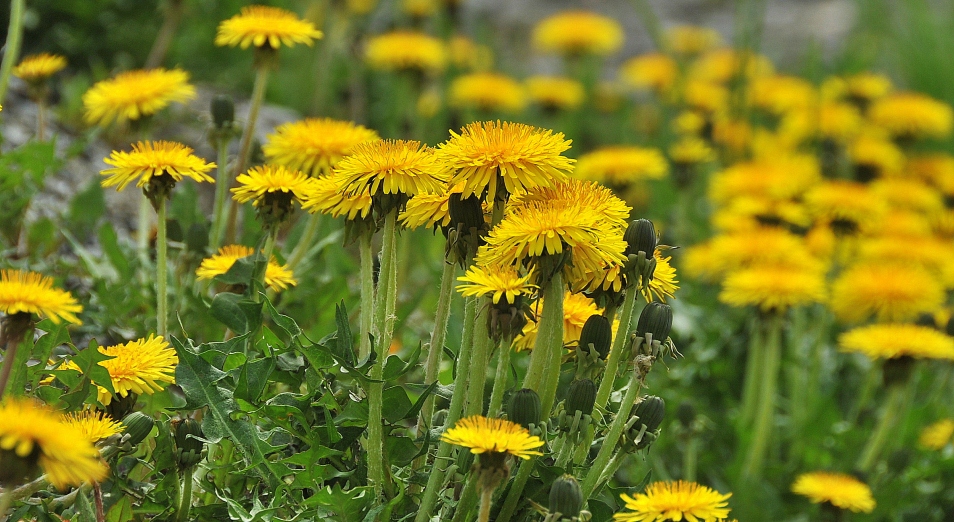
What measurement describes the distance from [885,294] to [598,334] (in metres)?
1.53

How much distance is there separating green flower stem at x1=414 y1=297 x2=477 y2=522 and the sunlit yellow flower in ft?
4.21

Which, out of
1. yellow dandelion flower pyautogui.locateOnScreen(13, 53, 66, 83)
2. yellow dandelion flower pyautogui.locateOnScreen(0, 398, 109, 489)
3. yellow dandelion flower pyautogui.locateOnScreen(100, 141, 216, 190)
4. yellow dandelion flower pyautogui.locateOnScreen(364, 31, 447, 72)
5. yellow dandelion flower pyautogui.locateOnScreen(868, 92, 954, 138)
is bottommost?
yellow dandelion flower pyautogui.locateOnScreen(0, 398, 109, 489)

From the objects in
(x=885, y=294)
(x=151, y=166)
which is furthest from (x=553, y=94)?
(x=151, y=166)

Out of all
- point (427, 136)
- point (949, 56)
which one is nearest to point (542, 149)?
point (427, 136)

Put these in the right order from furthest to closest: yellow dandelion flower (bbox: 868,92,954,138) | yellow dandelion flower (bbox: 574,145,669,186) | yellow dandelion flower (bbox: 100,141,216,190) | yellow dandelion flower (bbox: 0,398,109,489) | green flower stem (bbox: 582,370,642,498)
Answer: yellow dandelion flower (bbox: 868,92,954,138) → yellow dandelion flower (bbox: 574,145,669,186) → yellow dandelion flower (bbox: 100,141,216,190) → green flower stem (bbox: 582,370,642,498) → yellow dandelion flower (bbox: 0,398,109,489)

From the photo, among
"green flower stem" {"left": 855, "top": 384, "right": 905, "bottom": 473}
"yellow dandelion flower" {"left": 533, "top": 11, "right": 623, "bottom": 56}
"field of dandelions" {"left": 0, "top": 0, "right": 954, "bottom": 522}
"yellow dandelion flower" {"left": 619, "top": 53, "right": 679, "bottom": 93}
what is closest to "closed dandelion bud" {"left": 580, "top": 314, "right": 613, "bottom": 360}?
"field of dandelions" {"left": 0, "top": 0, "right": 954, "bottom": 522}

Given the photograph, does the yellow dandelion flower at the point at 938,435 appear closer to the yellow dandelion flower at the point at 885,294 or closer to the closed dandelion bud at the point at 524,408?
Answer: the yellow dandelion flower at the point at 885,294

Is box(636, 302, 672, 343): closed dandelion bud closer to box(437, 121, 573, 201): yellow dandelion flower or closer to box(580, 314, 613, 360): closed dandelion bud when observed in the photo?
box(580, 314, 613, 360): closed dandelion bud

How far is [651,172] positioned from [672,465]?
95 centimetres

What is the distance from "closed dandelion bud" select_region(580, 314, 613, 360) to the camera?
1304 millimetres

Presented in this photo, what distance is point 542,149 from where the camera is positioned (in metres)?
1.25

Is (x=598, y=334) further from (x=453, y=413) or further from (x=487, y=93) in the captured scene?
(x=487, y=93)

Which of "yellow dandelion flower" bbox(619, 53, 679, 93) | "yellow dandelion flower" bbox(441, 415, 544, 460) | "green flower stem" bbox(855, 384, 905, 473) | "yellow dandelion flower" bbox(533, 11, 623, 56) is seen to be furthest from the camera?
"yellow dandelion flower" bbox(619, 53, 679, 93)

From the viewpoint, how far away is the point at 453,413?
132 centimetres
